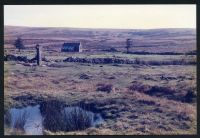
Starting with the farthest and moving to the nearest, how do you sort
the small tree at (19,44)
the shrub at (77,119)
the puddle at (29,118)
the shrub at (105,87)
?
the shrub at (105,87) < the small tree at (19,44) < the shrub at (77,119) < the puddle at (29,118)

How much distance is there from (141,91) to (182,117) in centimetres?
255

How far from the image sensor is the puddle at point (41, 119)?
7730 mm

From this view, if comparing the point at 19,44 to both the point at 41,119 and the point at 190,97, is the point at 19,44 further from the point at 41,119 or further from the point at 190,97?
the point at 190,97

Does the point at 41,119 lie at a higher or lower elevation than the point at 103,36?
lower

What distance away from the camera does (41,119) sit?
27.8 ft

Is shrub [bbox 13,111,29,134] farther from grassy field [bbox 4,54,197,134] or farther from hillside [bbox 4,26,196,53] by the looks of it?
hillside [bbox 4,26,196,53]

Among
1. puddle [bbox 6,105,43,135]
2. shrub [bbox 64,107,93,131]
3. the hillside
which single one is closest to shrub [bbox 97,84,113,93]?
the hillside

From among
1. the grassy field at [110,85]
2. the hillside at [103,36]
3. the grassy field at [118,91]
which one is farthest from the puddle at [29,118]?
the hillside at [103,36]

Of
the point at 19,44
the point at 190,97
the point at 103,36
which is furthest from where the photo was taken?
the point at 103,36

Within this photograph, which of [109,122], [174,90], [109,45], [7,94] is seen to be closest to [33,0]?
[109,122]

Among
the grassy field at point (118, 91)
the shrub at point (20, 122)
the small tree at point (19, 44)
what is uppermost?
the small tree at point (19, 44)

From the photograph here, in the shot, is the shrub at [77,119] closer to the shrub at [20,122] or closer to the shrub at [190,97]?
the shrub at [20,122]

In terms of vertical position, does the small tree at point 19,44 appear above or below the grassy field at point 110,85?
above

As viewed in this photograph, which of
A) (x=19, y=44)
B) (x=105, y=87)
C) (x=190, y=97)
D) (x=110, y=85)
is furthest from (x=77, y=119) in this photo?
(x=19, y=44)
